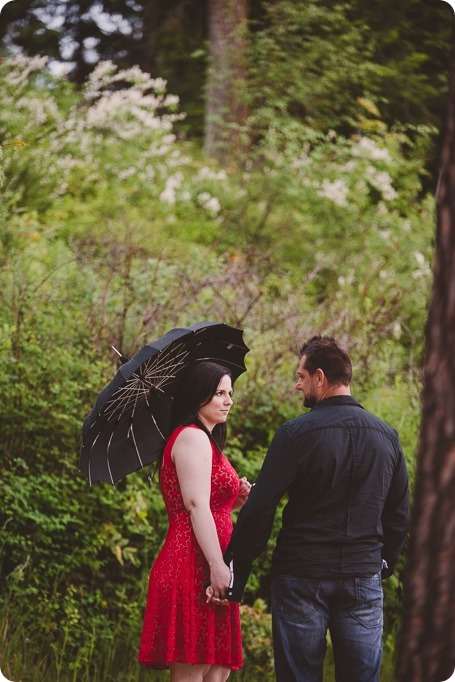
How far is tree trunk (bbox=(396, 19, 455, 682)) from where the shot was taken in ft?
9.25

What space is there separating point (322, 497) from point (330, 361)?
0.56 metres

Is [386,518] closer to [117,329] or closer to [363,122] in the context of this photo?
[117,329]

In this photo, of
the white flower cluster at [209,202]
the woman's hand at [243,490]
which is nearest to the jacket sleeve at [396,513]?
the woman's hand at [243,490]

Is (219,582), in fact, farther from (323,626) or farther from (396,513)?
(396,513)

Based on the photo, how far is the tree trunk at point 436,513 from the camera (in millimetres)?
2818

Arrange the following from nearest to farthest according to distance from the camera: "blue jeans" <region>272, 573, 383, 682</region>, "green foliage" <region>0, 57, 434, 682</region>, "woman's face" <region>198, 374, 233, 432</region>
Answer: "blue jeans" <region>272, 573, 383, 682</region>, "woman's face" <region>198, 374, 233, 432</region>, "green foliage" <region>0, 57, 434, 682</region>

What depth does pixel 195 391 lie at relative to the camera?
3947mm

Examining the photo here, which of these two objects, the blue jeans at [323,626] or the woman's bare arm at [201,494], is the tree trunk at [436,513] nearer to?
the blue jeans at [323,626]

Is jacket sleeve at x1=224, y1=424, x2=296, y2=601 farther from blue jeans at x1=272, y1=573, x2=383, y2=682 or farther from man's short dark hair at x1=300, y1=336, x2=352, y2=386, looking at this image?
man's short dark hair at x1=300, y1=336, x2=352, y2=386

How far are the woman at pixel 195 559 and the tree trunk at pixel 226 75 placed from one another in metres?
9.60

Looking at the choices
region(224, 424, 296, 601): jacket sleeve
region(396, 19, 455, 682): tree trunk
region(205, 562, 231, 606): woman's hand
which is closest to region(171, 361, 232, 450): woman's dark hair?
region(224, 424, 296, 601): jacket sleeve

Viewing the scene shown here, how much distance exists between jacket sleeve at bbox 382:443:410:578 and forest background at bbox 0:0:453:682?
6.39 ft

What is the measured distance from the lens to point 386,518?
3846mm

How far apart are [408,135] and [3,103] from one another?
19.9ft
